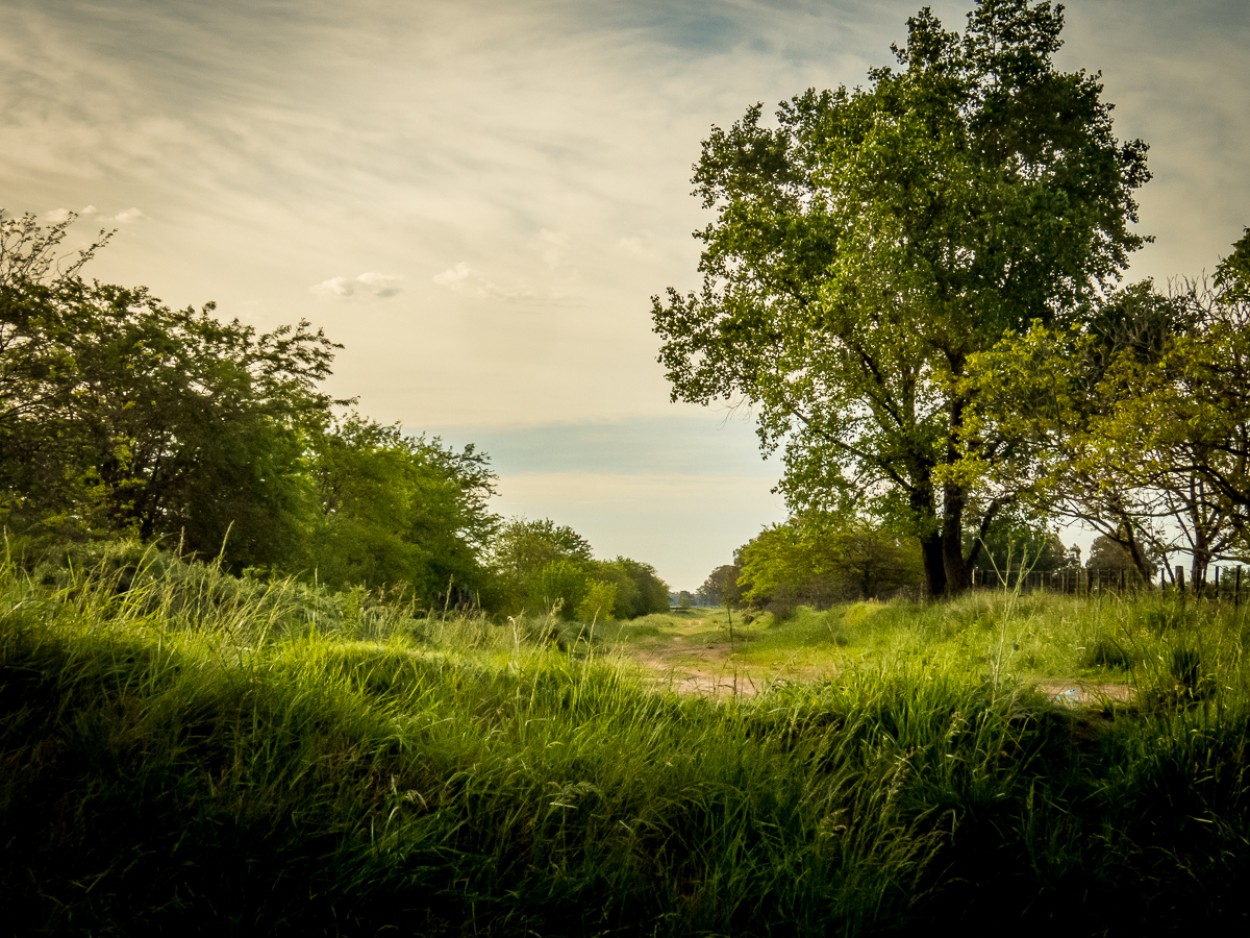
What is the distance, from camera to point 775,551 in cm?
3108

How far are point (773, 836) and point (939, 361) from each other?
15101mm

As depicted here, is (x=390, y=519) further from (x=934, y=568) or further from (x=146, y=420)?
(x=934, y=568)

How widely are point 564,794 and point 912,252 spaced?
1331 cm

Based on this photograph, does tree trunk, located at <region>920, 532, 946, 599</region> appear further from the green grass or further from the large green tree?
the green grass

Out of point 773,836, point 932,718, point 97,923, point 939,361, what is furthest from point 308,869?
point 939,361

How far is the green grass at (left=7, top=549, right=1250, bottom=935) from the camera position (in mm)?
3561

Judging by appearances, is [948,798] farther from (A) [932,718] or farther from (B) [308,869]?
(B) [308,869]

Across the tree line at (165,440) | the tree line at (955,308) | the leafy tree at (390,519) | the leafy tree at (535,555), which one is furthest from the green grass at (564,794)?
the leafy tree at (535,555)

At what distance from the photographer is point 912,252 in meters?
14.8

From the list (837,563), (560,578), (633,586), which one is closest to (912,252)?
(837,563)

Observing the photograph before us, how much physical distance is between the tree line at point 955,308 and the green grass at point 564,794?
636 centimetres

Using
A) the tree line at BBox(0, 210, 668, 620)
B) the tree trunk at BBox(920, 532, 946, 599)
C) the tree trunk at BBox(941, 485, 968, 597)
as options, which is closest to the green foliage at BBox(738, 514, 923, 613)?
the tree trunk at BBox(920, 532, 946, 599)

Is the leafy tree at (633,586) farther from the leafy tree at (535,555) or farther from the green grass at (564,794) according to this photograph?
the green grass at (564,794)

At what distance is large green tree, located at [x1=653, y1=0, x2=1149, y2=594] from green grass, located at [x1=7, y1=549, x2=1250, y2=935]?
361 inches
